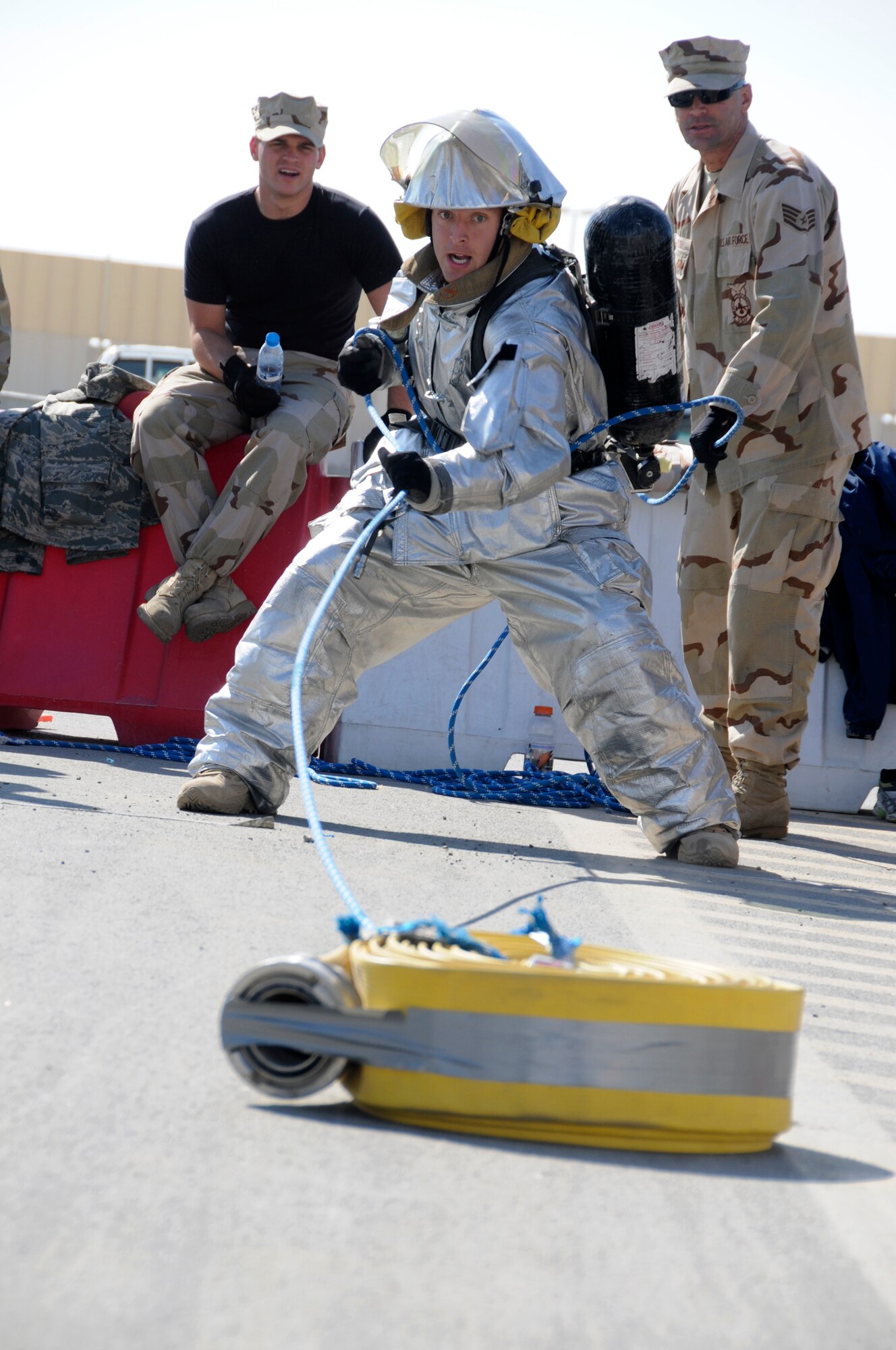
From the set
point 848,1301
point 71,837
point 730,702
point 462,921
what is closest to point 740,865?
point 730,702

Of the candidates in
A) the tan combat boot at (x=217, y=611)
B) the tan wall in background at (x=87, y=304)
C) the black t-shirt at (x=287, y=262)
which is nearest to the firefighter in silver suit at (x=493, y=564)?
the tan combat boot at (x=217, y=611)

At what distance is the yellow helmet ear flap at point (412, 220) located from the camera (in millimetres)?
4016

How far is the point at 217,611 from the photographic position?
19.3 feet

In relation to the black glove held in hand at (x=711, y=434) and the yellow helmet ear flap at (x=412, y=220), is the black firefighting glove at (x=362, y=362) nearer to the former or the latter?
the yellow helmet ear flap at (x=412, y=220)

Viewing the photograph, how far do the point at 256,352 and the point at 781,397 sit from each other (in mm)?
2376

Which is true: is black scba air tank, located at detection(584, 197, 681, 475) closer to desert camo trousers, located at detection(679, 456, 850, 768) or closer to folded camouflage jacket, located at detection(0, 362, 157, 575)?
desert camo trousers, located at detection(679, 456, 850, 768)

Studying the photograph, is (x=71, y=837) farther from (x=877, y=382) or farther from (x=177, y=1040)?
(x=877, y=382)

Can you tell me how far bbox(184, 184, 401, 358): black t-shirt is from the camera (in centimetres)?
596

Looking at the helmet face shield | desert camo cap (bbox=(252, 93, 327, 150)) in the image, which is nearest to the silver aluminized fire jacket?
the helmet face shield

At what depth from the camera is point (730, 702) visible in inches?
201

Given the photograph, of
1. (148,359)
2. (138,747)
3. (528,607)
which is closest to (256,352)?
(138,747)

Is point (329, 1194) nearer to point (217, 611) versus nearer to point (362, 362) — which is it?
point (362, 362)

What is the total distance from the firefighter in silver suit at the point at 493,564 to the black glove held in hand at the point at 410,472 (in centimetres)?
30

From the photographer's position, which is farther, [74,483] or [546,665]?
[74,483]
